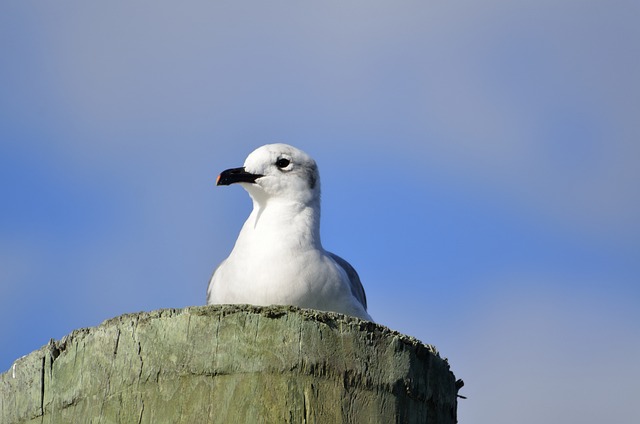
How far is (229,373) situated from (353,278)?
12.5ft

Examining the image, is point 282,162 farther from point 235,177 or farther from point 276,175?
point 235,177

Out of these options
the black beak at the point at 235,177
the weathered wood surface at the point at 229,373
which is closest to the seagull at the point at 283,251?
the black beak at the point at 235,177

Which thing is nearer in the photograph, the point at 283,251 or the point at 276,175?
the point at 283,251

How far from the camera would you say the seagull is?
6848mm

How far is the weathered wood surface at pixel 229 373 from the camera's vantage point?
4.12 metres

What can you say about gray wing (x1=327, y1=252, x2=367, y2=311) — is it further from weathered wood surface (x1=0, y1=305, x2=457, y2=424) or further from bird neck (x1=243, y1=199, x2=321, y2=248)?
weathered wood surface (x1=0, y1=305, x2=457, y2=424)

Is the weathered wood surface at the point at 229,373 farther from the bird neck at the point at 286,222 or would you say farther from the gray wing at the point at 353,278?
the gray wing at the point at 353,278

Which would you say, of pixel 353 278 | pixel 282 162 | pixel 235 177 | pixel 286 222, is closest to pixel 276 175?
pixel 282 162

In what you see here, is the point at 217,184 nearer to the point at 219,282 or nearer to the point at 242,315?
the point at 219,282

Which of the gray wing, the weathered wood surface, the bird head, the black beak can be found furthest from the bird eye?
the weathered wood surface

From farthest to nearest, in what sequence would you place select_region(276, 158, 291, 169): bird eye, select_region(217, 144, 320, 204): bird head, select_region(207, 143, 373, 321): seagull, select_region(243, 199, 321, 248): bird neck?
select_region(276, 158, 291, 169): bird eye < select_region(217, 144, 320, 204): bird head < select_region(243, 199, 321, 248): bird neck < select_region(207, 143, 373, 321): seagull

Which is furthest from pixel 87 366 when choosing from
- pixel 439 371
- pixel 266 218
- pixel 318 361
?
pixel 266 218

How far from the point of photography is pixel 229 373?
419 cm

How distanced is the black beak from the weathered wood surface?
3.38 m
